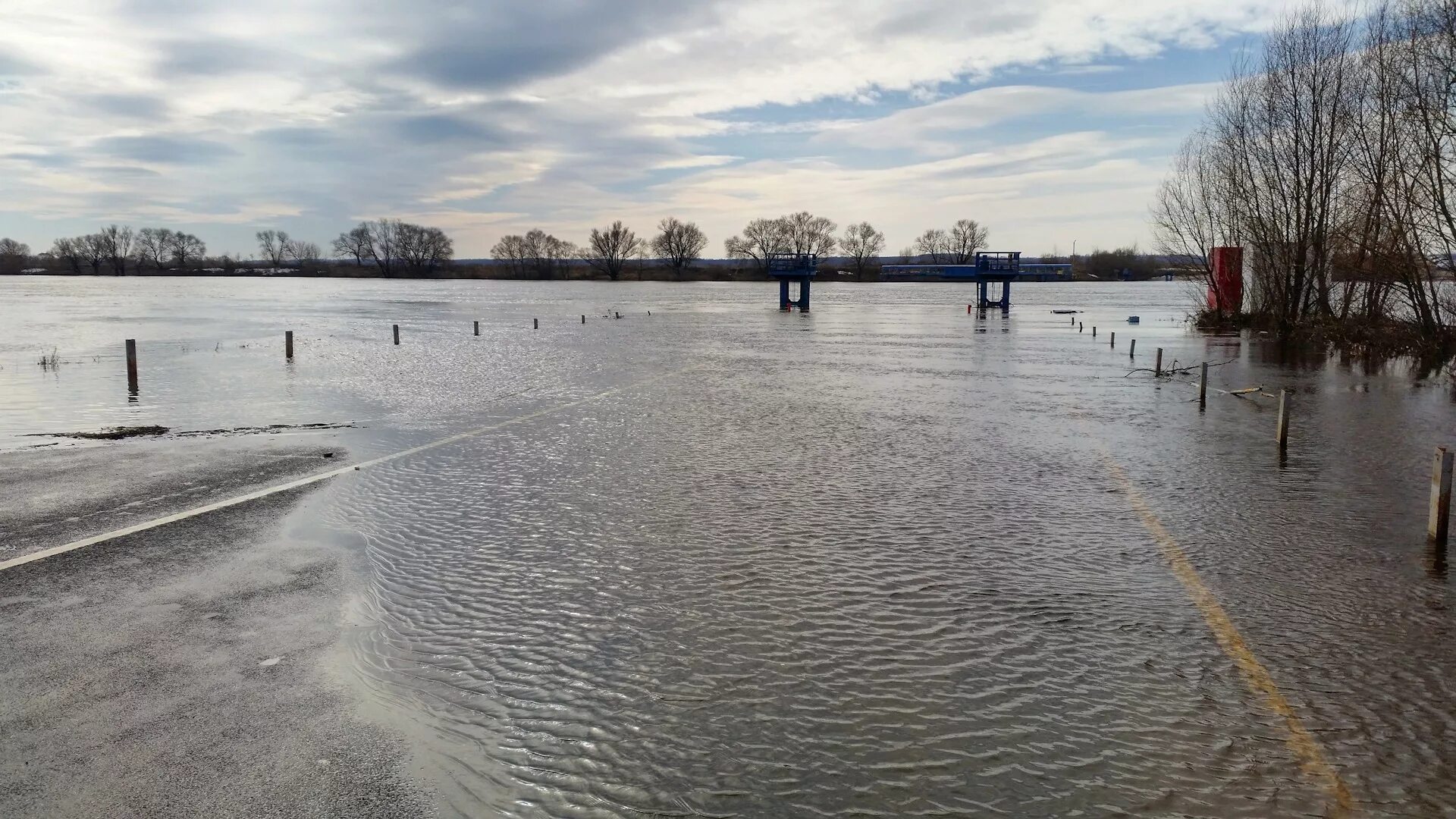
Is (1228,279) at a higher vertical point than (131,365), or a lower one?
higher

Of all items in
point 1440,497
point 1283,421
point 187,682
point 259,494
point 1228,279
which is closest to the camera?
point 187,682

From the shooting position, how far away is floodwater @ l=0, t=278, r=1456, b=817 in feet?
15.4

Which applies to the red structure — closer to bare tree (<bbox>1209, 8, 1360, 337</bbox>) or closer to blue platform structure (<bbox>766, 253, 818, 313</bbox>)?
bare tree (<bbox>1209, 8, 1360, 337</bbox>)

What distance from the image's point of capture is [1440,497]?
29.0 feet

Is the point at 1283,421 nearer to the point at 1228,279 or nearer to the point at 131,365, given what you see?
the point at 131,365

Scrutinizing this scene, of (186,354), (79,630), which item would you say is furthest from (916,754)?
(186,354)

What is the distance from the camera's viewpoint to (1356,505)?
1062 cm

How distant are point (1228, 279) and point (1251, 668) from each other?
48184 millimetres

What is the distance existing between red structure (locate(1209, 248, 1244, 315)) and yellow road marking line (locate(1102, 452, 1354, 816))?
43770 mm

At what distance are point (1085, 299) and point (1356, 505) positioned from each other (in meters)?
106

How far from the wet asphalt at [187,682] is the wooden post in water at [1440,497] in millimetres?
9151

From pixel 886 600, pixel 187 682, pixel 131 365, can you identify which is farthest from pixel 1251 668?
pixel 131 365

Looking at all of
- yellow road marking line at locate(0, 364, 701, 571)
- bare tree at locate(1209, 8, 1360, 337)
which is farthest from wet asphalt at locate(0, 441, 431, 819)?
bare tree at locate(1209, 8, 1360, 337)

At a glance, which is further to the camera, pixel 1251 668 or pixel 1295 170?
pixel 1295 170
